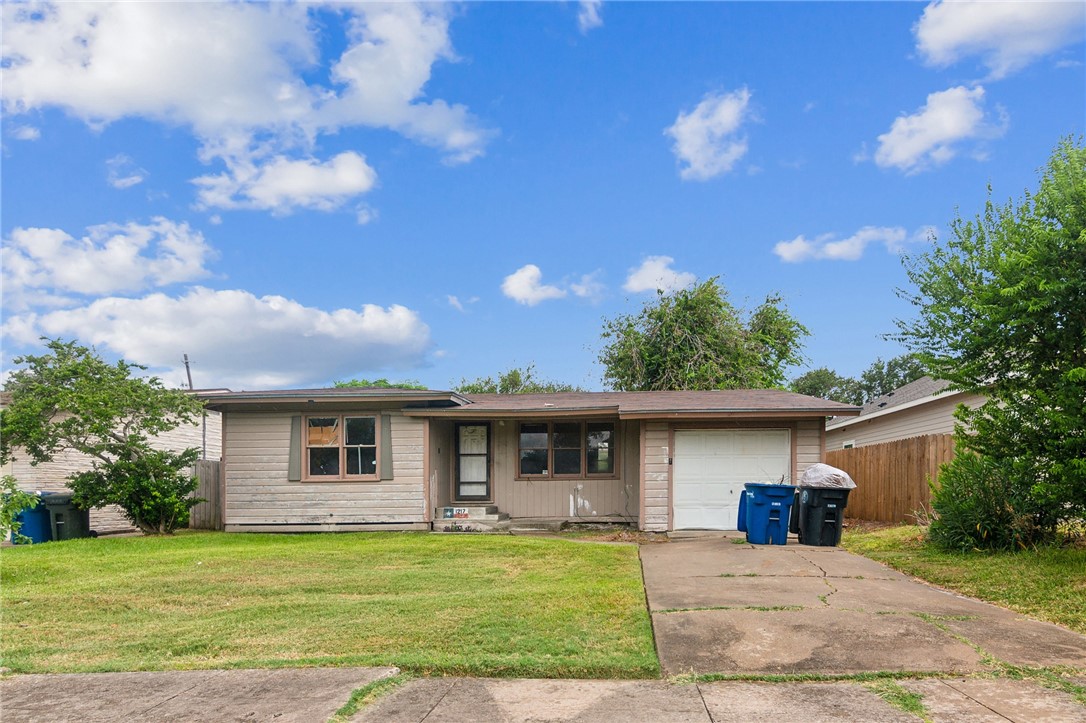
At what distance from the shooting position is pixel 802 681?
449cm

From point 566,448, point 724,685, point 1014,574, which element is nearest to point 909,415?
point 566,448

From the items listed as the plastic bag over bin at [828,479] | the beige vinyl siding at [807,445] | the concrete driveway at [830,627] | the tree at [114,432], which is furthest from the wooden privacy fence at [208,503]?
the plastic bag over bin at [828,479]

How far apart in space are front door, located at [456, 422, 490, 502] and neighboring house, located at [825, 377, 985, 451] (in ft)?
33.5

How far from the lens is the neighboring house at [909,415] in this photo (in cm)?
2047

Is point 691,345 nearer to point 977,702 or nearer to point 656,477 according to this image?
point 656,477

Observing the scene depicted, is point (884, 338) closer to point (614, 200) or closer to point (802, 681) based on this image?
point (614, 200)

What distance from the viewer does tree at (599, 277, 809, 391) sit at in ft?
88.1

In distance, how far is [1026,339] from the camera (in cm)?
962

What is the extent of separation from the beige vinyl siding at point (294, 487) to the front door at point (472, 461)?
4.79 feet

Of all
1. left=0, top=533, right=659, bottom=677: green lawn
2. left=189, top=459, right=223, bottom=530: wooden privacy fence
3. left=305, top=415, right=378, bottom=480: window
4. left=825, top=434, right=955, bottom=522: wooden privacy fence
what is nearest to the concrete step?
left=305, top=415, right=378, bottom=480: window

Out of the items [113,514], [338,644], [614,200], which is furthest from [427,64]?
[113,514]

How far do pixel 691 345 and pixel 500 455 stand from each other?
13.1m

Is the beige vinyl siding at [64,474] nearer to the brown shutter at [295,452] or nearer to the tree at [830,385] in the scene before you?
the brown shutter at [295,452]

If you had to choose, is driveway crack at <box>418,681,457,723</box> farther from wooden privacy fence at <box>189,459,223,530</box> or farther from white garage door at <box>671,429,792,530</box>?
wooden privacy fence at <box>189,459,223,530</box>
